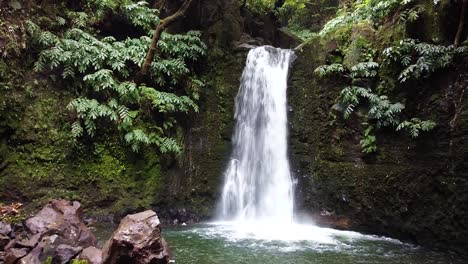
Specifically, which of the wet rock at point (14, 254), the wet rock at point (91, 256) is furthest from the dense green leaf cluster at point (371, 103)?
the wet rock at point (14, 254)

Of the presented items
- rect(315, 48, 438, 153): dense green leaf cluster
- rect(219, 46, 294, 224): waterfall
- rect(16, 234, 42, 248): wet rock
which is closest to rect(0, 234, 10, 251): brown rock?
rect(16, 234, 42, 248): wet rock

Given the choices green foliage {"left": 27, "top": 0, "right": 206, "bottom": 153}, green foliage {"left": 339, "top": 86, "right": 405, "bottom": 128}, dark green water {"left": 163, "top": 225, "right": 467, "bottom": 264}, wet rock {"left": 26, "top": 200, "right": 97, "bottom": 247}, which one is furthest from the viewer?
green foliage {"left": 27, "top": 0, "right": 206, "bottom": 153}

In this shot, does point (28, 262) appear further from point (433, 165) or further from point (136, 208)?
point (433, 165)

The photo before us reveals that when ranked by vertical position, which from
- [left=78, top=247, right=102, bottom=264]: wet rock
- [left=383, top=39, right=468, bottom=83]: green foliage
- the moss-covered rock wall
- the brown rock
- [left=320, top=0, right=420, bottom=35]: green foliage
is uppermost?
[left=320, top=0, right=420, bottom=35]: green foliage

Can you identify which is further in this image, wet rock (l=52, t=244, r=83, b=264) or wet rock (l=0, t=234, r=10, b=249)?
wet rock (l=0, t=234, r=10, b=249)

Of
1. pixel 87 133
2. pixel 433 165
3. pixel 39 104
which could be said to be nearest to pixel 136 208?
pixel 87 133

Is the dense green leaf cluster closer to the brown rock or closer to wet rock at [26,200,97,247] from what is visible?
wet rock at [26,200,97,247]

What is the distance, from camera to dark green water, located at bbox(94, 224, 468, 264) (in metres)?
5.53

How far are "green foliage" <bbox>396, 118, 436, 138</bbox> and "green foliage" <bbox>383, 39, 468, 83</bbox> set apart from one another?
2.55 ft

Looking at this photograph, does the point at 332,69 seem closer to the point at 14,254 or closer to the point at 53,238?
the point at 53,238

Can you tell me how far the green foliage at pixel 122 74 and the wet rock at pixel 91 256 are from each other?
3.73m

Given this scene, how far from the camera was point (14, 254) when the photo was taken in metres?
4.36

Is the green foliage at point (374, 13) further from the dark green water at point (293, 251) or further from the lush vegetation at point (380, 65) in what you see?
the dark green water at point (293, 251)

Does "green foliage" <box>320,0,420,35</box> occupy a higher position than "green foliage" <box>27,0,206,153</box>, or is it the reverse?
"green foliage" <box>320,0,420,35</box>
